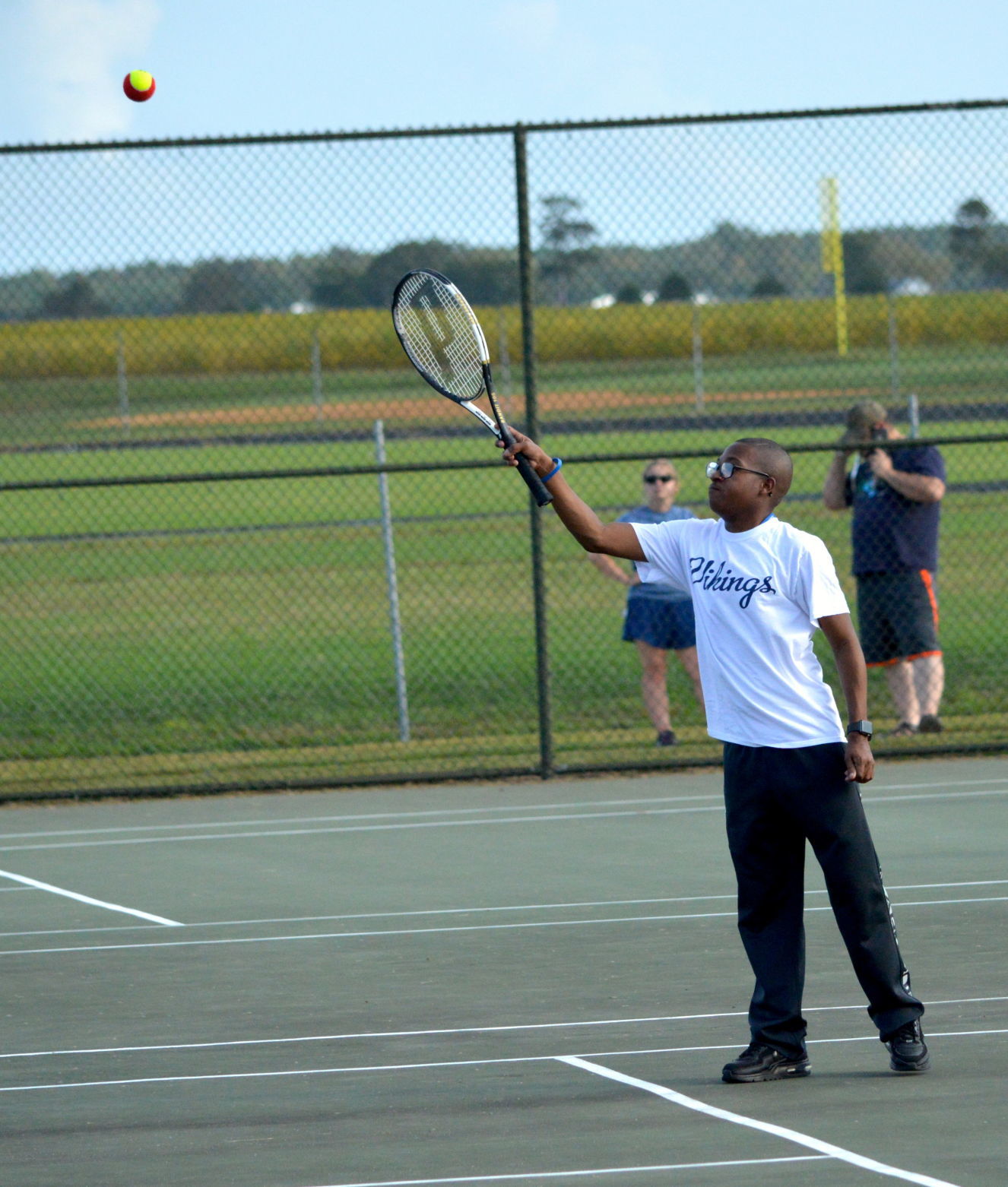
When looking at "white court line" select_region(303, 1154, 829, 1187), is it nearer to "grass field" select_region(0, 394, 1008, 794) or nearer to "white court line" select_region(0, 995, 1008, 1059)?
"white court line" select_region(0, 995, 1008, 1059)

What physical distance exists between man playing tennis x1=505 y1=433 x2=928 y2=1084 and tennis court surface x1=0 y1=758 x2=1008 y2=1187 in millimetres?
251

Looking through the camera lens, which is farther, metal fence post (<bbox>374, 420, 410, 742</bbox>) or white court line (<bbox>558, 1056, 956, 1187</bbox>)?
metal fence post (<bbox>374, 420, 410, 742</bbox>)

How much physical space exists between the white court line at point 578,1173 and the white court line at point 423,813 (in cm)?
543

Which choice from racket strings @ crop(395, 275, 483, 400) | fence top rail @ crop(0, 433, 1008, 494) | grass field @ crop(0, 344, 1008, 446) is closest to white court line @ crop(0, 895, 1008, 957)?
racket strings @ crop(395, 275, 483, 400)

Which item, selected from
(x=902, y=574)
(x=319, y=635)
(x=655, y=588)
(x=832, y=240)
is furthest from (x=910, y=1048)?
(x=319, y=635)

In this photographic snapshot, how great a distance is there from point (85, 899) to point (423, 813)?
2.30 metres

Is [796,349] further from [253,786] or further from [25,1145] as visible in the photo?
[25,1145]

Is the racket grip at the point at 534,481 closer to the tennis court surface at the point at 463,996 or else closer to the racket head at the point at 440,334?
the racket head at the point at 440,334

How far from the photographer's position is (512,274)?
14.2 meters

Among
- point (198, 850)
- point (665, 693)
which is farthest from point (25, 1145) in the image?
point (665, 693)

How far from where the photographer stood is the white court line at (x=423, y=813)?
33.1 ft

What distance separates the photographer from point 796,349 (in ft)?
57.5

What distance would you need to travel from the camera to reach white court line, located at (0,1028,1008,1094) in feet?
18.9

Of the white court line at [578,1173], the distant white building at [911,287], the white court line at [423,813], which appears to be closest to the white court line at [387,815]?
the white court line at [423,813]
